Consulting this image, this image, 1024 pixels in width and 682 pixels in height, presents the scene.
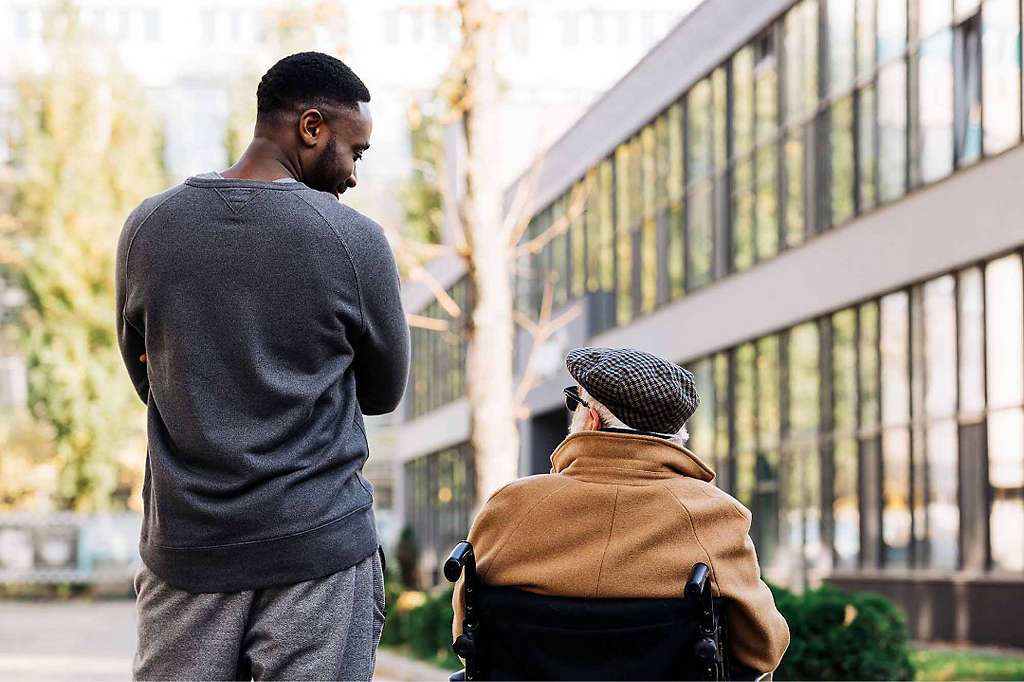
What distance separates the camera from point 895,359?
18.0 m

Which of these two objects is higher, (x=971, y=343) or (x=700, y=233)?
(x=700, y=233)

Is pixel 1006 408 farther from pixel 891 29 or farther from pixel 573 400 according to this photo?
pixel 573 400

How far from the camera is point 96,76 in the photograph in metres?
36.7

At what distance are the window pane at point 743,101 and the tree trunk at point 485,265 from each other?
9585 mm

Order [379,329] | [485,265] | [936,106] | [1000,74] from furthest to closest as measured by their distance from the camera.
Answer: [936,106], [1000,74], [485,265], [379,329]

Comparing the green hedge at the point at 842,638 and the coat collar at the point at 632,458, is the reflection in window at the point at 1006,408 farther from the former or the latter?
the coat collar at the point at 632,458

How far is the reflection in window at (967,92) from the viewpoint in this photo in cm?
1614

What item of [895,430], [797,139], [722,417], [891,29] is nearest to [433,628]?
[895,430]

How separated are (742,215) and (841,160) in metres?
3.32

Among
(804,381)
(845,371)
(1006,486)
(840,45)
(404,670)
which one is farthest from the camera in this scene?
(804,381)

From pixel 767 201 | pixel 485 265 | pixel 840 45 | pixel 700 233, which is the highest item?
pixel 840 45

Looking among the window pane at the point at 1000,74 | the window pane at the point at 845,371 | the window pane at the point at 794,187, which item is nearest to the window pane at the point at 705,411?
the window pane at the point at 794,187

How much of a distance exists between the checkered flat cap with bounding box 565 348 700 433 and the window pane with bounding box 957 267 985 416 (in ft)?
43.6

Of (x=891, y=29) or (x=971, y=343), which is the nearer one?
(x=971, y=343)
